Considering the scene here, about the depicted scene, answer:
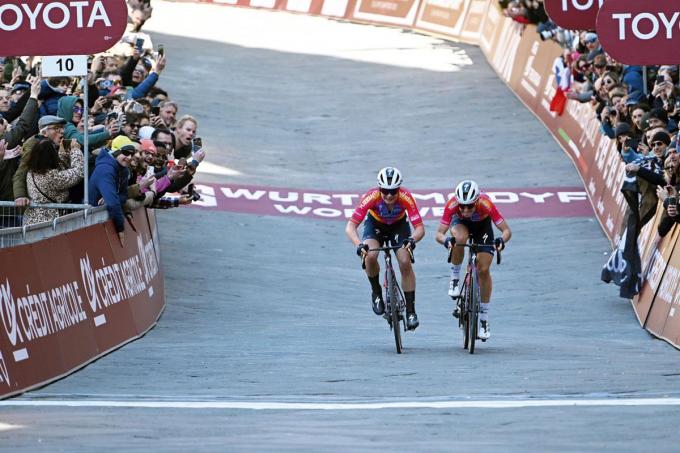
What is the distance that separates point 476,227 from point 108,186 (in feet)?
11.4

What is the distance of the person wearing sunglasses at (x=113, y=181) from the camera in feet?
49.4

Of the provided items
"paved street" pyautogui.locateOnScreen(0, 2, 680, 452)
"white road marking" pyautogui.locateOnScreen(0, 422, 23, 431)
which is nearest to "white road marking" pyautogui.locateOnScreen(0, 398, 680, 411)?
"paved street" pyautogui.locateOnScreen(0, 2, 680, 452)

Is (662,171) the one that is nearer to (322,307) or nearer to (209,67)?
(322,307)

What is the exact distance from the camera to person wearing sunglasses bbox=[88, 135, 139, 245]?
1505cm

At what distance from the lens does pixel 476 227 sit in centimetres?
1529

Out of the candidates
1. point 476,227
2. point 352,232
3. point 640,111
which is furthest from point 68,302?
point 640,111

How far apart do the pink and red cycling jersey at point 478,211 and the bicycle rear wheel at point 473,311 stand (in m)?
0.61

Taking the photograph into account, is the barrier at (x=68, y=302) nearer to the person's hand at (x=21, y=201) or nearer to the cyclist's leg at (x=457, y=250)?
the person's hand at (x=21, y=201)

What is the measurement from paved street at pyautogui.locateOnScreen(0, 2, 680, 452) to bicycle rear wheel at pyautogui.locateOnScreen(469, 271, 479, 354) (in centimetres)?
22

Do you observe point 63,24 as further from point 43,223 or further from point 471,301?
point 471,301

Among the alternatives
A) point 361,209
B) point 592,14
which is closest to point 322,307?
point 361,209

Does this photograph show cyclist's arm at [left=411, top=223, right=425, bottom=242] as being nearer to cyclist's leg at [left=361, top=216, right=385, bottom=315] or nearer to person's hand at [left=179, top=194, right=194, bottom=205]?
cyclist's leg at [left=361, top=216, right=385, bottom=315]

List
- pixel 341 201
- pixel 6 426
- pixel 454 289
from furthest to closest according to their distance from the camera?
pixel 341 201, pixel 454 289, pixel 6 426

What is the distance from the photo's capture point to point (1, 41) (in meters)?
12.4
